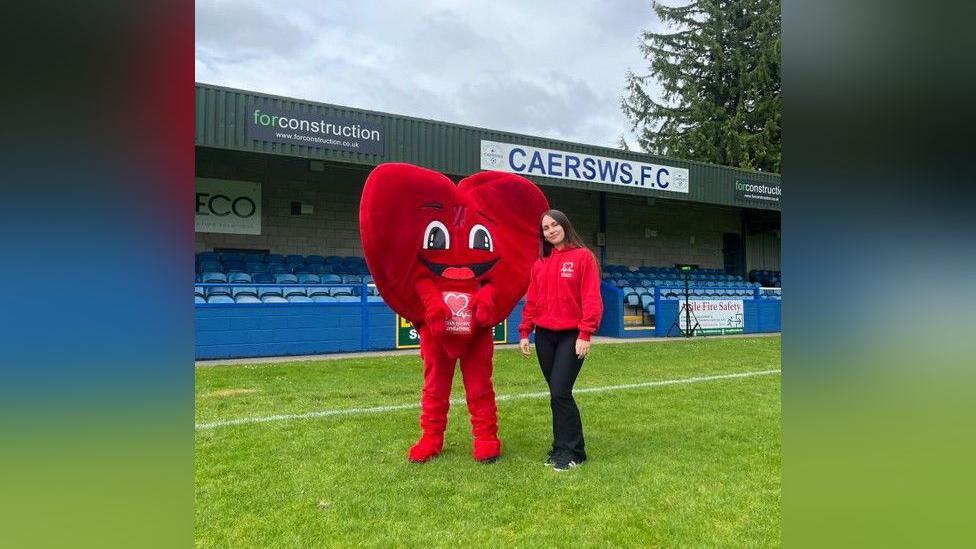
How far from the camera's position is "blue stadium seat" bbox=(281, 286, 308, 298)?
38.3 feet

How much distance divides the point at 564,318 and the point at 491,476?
117 centimetres

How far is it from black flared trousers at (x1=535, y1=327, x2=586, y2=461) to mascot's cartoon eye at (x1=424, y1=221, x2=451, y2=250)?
3.03ft

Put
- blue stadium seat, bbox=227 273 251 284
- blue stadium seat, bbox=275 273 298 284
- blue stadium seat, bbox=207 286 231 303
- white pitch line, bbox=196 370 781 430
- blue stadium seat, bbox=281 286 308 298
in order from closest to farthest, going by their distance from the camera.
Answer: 1. white pitch line, bbox=196 370 781 430
2. blue stadium seat, bbox=207 286 231 303
3. blue stadium seat, bbox=281 286 308 298
4. blue stadium seat, bbox=227 273 251 284
5. blue stadium seat, bbox=275 273 298 284

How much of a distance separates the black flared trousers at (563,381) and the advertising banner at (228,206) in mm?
11816

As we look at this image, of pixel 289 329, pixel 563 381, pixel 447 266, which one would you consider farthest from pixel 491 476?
pixel 289 329

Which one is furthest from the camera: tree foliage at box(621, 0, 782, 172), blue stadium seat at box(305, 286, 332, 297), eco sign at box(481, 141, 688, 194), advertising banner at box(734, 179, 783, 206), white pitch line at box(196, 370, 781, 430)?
tree foliage at box(621, 0, 782, 172)

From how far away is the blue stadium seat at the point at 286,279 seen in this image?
1304 centimetres

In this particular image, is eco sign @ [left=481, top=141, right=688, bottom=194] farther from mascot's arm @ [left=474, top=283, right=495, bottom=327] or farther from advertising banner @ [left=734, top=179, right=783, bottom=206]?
mascot's arm @ [left=474, top=283, right=495, bottom=327]

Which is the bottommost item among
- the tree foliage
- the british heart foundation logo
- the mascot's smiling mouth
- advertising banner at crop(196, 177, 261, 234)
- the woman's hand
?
the woman's hand

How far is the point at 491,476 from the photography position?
4.09 metres

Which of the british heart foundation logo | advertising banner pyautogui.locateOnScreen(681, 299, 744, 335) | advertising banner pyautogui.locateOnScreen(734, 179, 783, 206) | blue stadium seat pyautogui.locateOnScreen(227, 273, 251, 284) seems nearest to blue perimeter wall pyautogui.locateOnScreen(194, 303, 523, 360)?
blue stadium seat pyautogui.locateOnScreen(227, 273, 251, 284)
